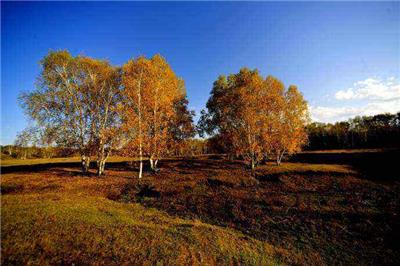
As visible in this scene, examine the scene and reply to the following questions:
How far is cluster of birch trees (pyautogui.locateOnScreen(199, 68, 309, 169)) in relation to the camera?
33.7m

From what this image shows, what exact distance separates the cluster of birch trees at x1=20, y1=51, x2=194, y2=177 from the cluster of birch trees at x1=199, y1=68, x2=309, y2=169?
12.2 m

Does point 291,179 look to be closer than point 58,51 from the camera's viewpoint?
Yes

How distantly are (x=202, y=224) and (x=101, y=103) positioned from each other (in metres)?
27.4

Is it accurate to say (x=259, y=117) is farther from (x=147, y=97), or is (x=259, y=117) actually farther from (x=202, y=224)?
(x=202, y=224)

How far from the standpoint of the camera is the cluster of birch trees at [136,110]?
95.1 feet

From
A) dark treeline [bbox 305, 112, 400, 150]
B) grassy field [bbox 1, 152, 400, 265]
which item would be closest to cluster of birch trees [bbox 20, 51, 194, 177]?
grassy field [bbox 1, 152, 400, 265]

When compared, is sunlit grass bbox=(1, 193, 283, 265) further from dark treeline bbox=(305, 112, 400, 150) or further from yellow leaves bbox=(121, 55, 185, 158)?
dark treeline bbox=(305, 112, 400, 150)

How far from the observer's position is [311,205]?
1805cm

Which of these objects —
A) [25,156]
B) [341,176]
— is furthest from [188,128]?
[25,156]

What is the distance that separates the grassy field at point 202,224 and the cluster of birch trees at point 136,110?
804 cm

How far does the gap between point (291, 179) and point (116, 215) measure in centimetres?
2302

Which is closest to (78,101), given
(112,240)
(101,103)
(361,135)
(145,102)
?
(101,103)

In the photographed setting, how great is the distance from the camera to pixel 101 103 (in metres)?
32.1

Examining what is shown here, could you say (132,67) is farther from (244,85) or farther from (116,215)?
(116,215)
